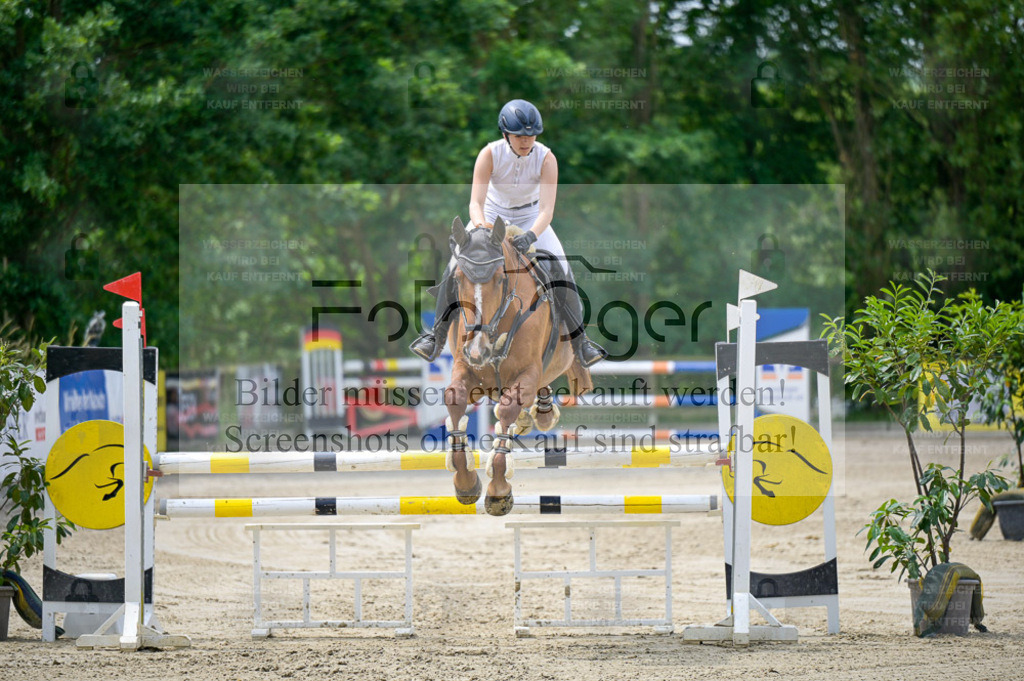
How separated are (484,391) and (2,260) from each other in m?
9.83

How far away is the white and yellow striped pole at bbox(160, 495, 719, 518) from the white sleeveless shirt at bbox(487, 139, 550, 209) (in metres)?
1.68

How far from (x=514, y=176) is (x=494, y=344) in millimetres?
1197

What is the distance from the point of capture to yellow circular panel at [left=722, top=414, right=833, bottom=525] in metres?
5.61

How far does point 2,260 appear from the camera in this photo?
1238 centimetres

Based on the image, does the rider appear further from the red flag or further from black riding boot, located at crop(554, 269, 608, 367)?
Answer: the red flag

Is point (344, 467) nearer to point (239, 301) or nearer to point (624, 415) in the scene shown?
point (624, 415)

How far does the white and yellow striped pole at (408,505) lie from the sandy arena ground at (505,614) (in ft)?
2.47

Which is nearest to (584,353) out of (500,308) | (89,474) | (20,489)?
(500,308)

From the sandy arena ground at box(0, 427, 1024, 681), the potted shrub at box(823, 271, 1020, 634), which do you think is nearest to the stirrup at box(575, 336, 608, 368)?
the potted shrub at box(823, 271, 1020, 634)

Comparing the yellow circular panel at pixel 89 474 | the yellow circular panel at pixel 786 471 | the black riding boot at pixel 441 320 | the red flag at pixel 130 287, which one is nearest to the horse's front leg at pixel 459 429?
the black riding boot at pixel 441 320

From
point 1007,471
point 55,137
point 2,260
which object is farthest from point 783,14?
point 2,260

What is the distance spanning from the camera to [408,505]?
5383mm

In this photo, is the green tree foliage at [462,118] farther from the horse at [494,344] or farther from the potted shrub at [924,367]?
the potted shrub at [924,367]

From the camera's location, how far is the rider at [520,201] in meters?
5.05
